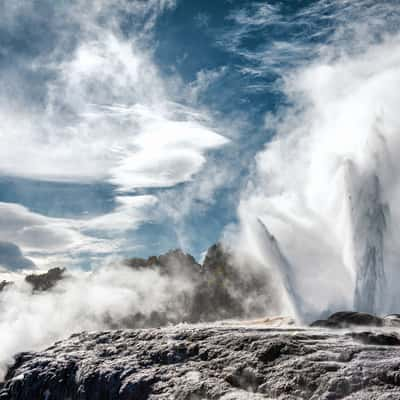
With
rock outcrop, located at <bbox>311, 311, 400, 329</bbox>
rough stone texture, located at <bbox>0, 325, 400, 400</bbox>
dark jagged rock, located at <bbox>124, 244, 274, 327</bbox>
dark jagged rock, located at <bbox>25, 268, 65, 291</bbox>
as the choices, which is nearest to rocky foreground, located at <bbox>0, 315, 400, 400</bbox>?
rough stone texture, located at <bbox>0, 325, 400, 400</bbox>

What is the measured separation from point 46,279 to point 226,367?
498ft

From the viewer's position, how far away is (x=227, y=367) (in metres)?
15.1

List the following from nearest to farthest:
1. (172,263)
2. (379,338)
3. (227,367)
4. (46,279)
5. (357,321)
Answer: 1. (379,338)
2. (227,367)
3. (357,321)
4. (172,263)
5. (46,279)

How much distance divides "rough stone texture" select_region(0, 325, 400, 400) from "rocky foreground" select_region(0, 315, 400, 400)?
3 centimetres

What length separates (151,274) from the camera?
123375 millimetres

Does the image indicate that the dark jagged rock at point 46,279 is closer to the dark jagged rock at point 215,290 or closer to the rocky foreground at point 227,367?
the dark jagged rock at point 215,290

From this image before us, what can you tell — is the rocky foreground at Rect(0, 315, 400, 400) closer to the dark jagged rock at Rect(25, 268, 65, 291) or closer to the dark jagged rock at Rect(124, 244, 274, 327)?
the dark jagged rock at Rect(124, 244, 274, 327)

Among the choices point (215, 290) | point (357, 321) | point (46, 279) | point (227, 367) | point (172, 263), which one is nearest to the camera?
point (227, 367)

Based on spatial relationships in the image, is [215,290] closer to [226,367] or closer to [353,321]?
[353,321]

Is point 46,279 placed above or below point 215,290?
above

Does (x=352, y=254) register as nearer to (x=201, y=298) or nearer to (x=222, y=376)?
(x=222, y=376)

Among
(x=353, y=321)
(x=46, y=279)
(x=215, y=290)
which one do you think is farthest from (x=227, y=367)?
(x=46, y=279)

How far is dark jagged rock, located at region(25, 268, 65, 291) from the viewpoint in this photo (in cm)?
14651

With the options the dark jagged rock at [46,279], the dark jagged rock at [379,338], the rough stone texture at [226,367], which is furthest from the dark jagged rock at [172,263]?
the dark jagged rock at [379,338]
